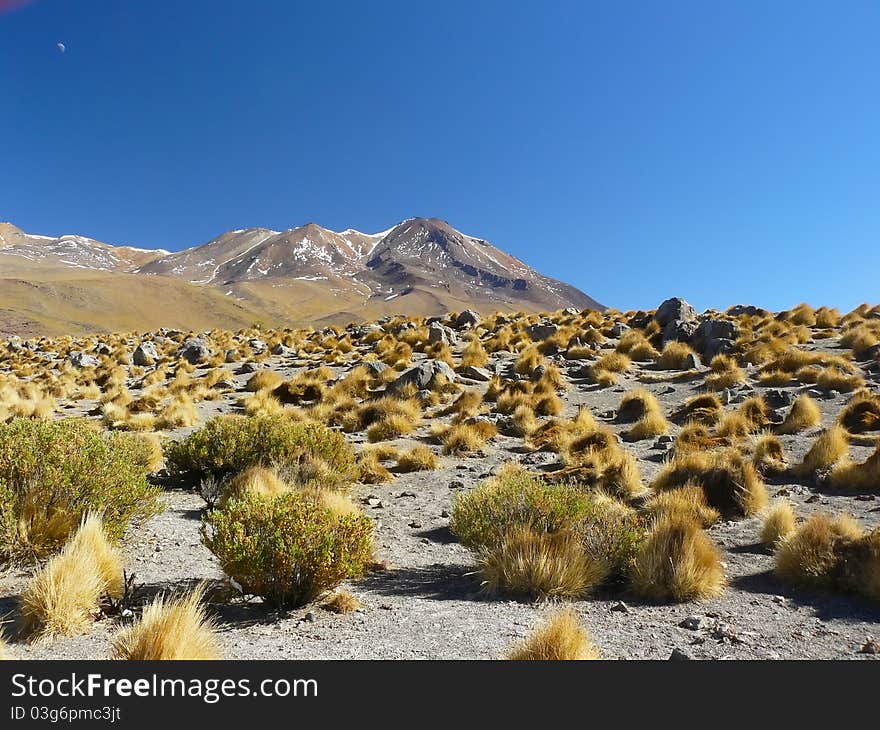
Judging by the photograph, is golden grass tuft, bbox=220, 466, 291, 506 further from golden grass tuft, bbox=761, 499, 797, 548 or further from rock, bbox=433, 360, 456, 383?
rock, bbox=433, 360, 456, 383

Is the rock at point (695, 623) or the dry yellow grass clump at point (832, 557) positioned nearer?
the rock at point (695, 623)

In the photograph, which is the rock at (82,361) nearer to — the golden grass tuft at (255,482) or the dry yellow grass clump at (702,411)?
the golden grass tuft at (255,482)

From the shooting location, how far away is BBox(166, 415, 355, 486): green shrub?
8.56 metres

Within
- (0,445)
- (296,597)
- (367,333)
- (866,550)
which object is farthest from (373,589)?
(367,333)

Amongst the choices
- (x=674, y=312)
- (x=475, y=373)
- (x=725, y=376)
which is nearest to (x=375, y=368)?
(x=475, y=373)

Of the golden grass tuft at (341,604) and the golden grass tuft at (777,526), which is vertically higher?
the golden grass tuft at (777,526)

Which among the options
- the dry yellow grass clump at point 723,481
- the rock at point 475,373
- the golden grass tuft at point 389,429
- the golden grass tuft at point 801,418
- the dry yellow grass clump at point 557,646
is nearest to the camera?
the dry yellow grass clump at point 557,646

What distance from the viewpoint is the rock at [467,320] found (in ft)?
92.6

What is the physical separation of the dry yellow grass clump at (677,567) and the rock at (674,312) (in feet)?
62.8

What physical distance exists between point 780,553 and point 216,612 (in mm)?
5408

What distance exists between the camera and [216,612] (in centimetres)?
447

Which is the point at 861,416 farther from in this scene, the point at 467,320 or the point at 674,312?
the point at 467,320

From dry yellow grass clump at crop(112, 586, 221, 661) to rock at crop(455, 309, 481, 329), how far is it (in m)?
24.9

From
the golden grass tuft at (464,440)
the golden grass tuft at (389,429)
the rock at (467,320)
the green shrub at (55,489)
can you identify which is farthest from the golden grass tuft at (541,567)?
the rock at (467,320)
